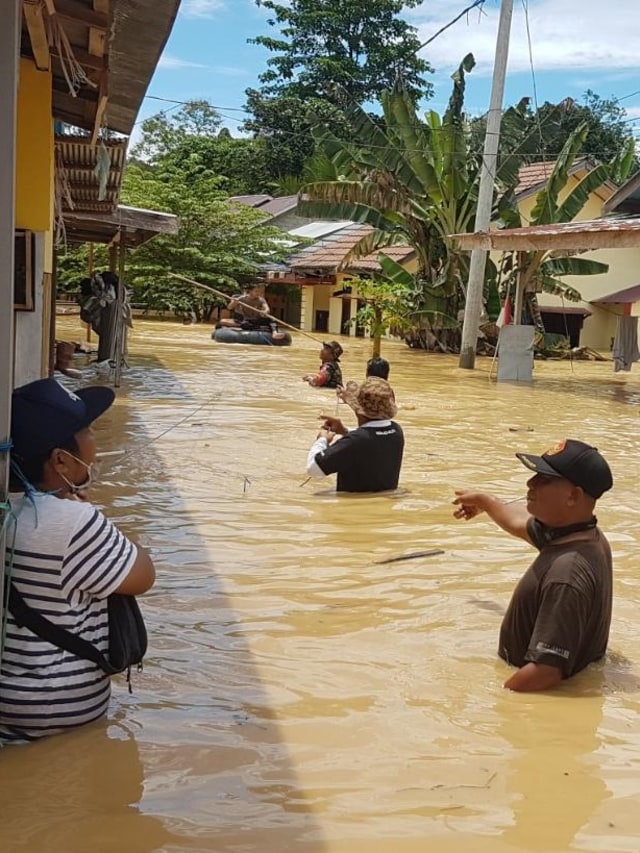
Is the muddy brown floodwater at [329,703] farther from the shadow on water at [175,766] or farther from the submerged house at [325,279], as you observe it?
the submerged house at [325,279]

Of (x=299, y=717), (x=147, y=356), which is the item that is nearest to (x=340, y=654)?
(x=299, y=717)

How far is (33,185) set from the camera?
8.05m

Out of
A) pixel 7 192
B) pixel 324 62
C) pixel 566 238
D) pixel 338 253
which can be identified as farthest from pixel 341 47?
pixel 7 192

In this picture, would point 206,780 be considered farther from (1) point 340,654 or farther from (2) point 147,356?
(2) point 147,356

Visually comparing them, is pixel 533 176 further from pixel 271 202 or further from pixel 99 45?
pixel 99 45

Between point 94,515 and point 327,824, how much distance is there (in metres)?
1.19

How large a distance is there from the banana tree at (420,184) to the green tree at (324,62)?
22.5 meters

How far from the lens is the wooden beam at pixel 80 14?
605 centimetres

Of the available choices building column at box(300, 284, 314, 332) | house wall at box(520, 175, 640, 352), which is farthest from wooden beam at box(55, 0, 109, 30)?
building column at box(300, 284, 314, 332)

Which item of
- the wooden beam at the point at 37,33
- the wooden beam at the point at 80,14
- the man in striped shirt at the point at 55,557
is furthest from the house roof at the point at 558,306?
the man in striped shirt at the point at 55,557

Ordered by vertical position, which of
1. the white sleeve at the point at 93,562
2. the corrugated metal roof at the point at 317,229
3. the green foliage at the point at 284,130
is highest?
the green foliage at the point at 284,130

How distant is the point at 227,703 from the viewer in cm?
395

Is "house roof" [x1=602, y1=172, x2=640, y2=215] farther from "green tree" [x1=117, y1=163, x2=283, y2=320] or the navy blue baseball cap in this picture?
the navy blue baseball cap

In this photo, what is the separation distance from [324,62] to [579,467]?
4932 cm
